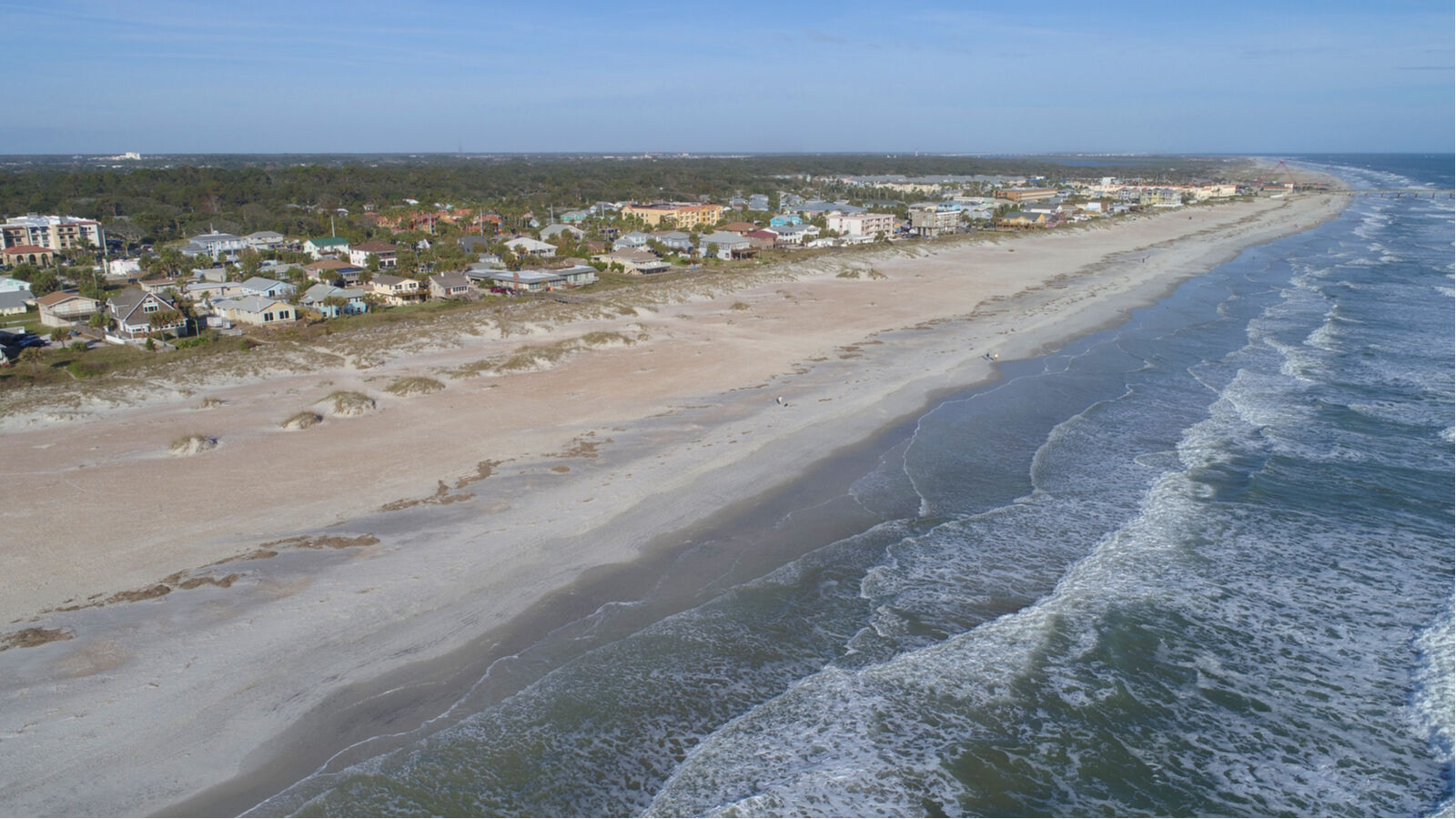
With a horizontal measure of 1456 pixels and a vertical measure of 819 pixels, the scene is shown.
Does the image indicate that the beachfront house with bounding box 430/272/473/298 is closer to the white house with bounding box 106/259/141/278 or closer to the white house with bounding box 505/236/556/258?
the white house with bounding box 505/236/556/258

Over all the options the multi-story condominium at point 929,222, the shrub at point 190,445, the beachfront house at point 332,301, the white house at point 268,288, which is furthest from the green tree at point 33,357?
the multi-story condominium at point 929,222

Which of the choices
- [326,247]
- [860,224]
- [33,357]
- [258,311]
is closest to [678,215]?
[860,224]

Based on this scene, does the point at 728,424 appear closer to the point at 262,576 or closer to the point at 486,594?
the point at 486,594

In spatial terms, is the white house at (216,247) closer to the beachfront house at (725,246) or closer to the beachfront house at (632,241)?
the beachfront house at (632,241)

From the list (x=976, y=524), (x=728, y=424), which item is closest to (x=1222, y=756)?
(x=976, y=524)

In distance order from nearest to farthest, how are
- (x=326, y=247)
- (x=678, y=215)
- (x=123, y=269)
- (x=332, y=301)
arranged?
(x=332, y=301) → (x=123, y=269) → (x=326, y=247) → (x=678, y=215)

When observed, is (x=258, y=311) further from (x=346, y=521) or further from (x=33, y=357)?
(x=346, y=521)
